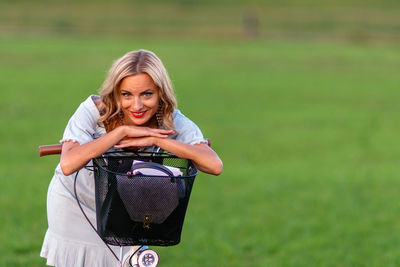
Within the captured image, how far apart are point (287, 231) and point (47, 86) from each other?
14555 millimetres

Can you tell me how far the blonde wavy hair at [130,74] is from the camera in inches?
148

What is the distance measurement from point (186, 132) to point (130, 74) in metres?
0.49

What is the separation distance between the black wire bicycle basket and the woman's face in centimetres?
38

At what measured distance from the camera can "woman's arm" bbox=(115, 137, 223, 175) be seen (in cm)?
365

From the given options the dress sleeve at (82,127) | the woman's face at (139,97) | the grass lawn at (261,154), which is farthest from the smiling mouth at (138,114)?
Answer: the grass lawn at (261,154)

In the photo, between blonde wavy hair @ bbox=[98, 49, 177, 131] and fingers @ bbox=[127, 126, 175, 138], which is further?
blonde wavy hair @ bbox=[98, 49, 177, 131]

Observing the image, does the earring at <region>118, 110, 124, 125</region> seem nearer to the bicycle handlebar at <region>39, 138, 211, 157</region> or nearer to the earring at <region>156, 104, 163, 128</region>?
the earring at <region>156, 104, 163, 128</region>

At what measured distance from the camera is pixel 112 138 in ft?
11.9

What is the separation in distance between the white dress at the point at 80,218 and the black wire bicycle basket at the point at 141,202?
1.83 ft

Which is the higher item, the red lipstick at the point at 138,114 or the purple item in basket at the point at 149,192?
the red lipstick at the point at 138,114

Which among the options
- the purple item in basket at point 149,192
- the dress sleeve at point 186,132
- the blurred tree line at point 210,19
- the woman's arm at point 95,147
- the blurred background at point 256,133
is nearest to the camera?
the purple item in basket at point 149,192

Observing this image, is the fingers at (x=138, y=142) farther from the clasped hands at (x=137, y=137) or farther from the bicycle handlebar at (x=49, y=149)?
the bicycle handlebar at (x=49, y=149)

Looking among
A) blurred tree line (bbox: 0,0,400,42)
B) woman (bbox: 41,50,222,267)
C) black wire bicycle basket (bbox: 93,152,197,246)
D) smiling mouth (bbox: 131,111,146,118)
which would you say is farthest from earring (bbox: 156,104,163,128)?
blurred tree line (bbox: 0,0,400,42)

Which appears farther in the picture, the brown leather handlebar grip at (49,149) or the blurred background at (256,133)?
the blurred background at (256,133)
